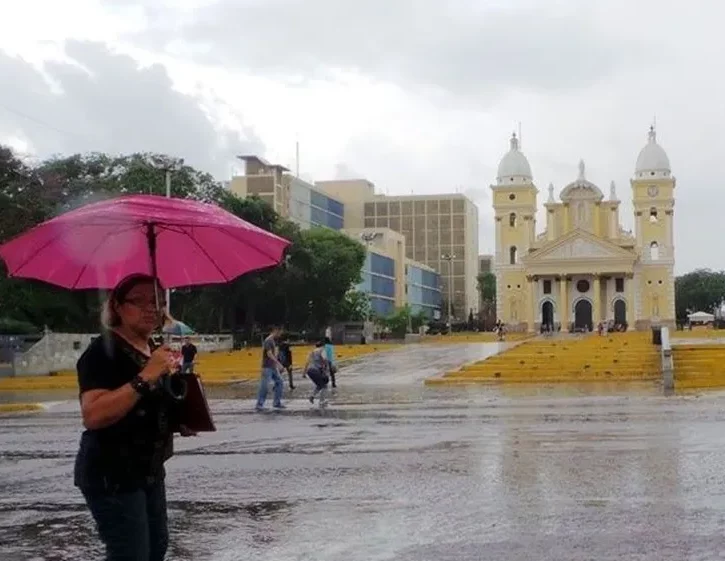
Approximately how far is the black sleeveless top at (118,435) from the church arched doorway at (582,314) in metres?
98.5

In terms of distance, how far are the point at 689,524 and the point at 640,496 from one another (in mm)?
1267

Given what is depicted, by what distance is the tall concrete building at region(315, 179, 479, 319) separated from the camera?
158m

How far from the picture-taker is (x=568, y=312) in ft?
332

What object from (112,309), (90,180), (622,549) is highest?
(90,180)

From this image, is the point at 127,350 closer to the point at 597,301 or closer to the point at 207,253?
the point at 207,253

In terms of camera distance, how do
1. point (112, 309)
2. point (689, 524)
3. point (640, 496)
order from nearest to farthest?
point (112, 309)
point (689, 524)
point (640, 496)

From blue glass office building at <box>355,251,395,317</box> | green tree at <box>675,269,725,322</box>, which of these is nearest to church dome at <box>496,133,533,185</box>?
blue glass office building at <box>355,251,395,317</box>

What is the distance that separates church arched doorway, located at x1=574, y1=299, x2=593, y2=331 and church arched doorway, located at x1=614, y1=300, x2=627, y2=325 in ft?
7.84

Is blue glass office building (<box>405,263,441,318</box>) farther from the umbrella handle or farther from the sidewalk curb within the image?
the umbrella handle

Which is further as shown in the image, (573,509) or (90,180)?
(90,180)

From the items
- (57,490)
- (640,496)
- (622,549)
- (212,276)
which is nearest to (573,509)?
(640,496)

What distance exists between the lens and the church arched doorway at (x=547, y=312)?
10233 cm

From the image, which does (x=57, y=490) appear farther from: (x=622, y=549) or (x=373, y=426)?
(x=373, y=426)

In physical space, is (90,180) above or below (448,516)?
above
